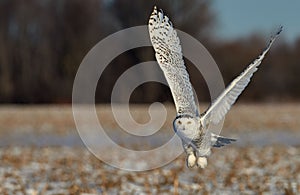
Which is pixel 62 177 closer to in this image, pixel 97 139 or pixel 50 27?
pixel 97 139

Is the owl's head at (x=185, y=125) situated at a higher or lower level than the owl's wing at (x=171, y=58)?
lower

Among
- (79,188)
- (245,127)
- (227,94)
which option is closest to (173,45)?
(227,94)

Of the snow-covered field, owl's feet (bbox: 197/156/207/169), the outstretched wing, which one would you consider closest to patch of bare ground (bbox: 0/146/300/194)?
the snow-covered field

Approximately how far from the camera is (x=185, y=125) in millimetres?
4242

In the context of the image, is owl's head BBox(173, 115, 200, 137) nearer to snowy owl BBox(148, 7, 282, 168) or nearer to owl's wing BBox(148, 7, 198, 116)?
snowy owl BBox(148, 7, 282, 168)

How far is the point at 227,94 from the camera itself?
187 inches

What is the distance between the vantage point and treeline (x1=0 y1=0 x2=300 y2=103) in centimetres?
3809

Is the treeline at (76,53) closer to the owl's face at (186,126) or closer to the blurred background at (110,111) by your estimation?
the blurred background at (110,111)

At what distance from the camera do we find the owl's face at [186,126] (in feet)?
13.8

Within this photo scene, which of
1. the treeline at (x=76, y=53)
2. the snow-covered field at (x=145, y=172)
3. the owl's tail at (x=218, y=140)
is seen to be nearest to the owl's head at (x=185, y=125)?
the owl's tail at (x=218, y=140)

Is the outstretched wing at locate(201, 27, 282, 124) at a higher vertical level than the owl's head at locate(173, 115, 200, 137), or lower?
higher

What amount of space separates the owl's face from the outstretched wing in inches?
8.3

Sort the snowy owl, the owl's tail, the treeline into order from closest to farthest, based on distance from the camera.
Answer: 1. the snowy owl
2. the owl's tail
3. the treeline

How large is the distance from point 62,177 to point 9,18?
41.0 metres
